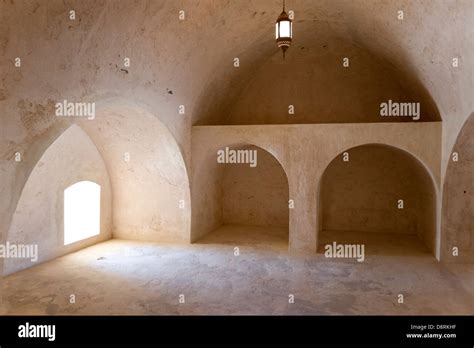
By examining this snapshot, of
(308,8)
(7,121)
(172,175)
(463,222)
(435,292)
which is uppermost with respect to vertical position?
(308,8)

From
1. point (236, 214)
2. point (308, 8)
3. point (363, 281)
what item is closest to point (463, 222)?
point (363, 281)

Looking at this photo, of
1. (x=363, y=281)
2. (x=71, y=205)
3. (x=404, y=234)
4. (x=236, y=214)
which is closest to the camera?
(x=363, y=281)

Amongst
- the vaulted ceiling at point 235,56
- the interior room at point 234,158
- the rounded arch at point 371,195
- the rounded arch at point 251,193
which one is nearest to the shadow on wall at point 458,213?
the interior room at point 234,158

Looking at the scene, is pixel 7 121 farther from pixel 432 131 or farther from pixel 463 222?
pixel 463 222

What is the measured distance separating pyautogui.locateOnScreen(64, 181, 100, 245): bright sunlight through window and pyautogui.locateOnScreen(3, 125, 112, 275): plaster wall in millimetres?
180

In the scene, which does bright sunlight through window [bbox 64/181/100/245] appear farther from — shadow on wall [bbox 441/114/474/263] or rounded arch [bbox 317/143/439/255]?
shadow on wall [bbox 441/114/474/263]

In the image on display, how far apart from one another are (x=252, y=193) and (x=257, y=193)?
0.16 metres

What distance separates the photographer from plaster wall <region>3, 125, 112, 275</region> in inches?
307

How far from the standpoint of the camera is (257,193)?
12.6m

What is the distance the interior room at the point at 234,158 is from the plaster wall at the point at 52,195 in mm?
39

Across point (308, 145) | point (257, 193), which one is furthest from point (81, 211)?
point (308, 145)

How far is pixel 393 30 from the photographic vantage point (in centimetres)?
782

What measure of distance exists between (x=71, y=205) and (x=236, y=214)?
5.25 m

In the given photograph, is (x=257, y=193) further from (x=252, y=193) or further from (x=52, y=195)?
(x=52, y=195)
